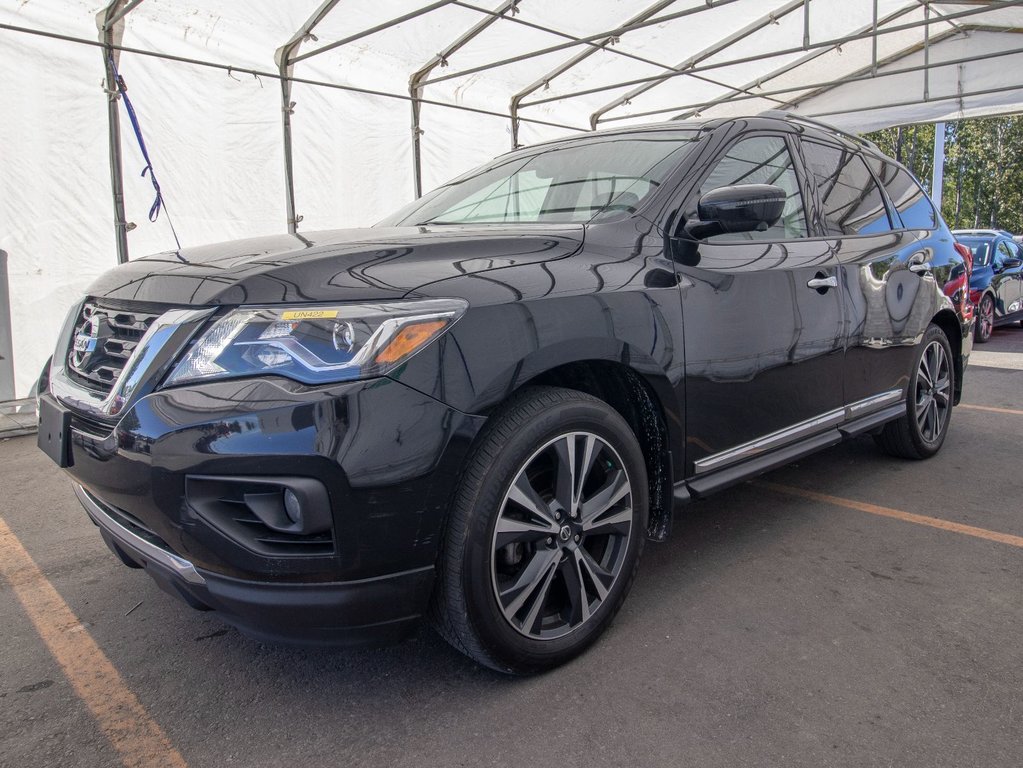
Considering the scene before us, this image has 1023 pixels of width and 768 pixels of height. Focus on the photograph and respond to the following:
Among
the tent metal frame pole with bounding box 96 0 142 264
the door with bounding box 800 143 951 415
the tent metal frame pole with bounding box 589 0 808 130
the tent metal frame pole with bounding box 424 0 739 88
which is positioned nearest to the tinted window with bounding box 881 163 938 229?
the door with bounding box 800 143 951 415

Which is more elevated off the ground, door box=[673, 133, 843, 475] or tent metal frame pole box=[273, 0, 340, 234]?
tent metal frame pole box=[273, 0, 340, 234]

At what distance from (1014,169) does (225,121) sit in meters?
42.5

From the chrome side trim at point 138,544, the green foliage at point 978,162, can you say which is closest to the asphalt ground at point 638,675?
the chrome side trim at point 138,544

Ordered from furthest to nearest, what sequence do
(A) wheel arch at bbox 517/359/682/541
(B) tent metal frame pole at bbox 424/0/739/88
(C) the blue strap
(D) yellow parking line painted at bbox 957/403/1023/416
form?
(B) tent metal frame pole at bbox 424/0/739/88
(C) the blue strap
(D) yellow parking line painted at bbox 957/403/1023/416
(A) wheel arch at bbox 517/359/682/541

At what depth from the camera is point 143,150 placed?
6301 millimetres

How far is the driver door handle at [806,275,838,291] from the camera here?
3084mm

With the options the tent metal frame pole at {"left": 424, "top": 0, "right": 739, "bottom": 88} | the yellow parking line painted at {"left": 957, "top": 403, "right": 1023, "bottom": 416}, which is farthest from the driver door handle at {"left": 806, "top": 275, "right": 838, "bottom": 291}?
the tent metal frame pole at {"left": 424, "top": 0, "right": 739, "bottom": 88}

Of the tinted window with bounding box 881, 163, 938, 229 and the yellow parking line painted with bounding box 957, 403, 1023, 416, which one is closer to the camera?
the tinted window with bounding box 881, 163, 938, 229

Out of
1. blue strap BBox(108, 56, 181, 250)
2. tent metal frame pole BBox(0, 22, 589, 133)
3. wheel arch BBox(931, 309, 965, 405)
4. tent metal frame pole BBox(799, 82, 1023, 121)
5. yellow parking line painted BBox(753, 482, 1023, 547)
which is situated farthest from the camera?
tent metal frame pole BBox(799, 82, 1023, 121)

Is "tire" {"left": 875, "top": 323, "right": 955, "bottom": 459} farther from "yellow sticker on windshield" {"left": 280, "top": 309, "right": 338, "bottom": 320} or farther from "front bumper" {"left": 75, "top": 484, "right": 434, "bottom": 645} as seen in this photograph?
"yellow sticker on windshield" {"left": 280, "top": 309, "right": 338, "bottom": 320}

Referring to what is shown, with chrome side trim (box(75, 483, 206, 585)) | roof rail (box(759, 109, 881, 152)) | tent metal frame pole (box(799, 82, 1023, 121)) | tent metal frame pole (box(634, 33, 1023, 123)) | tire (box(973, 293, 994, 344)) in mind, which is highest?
tent metal frame pole (box(634, 33, 1023, 123))

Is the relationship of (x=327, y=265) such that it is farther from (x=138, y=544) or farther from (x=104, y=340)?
(x=138, y=544)

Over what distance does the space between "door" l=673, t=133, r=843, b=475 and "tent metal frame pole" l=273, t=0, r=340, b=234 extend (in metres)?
5.52

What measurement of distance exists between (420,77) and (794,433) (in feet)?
24.3
